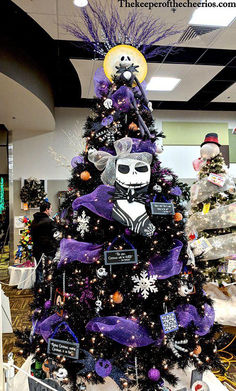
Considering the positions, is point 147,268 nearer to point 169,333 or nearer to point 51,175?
point 169,333

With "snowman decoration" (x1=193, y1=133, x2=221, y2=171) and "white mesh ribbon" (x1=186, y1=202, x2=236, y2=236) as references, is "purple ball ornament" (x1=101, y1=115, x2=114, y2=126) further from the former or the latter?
"snowman decoration" (x1=193, y1=133, x2=221, y2=171)

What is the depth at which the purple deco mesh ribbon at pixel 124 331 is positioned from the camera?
1.41 meters

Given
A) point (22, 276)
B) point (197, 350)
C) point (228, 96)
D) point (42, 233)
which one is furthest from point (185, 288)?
point (228, 96)

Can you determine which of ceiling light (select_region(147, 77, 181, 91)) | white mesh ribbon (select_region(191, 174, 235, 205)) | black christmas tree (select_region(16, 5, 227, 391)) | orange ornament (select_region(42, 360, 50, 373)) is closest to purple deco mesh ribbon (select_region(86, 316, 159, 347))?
black christmas tree (select_region(16, 5, 227, 391))

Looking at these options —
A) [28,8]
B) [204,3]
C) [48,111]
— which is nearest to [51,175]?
[48,111]

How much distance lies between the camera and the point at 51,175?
6.45 meters

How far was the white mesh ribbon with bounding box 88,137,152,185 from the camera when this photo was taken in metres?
1.57

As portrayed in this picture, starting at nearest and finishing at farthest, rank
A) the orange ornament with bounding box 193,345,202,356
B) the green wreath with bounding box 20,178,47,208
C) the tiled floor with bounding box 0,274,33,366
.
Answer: the orange ornament with bounding box 193,345,202,356 → the tiled floor with bounding box 0,274,33,366 → the green wreath with bounding box 20,178,47,208

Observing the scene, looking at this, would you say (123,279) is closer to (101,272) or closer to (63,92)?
(101,272)

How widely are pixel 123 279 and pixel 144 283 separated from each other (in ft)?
0.37

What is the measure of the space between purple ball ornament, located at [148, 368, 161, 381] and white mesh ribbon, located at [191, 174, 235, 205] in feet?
6.35

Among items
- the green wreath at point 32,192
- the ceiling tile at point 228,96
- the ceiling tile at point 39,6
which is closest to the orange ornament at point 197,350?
the ceiling tile at point 39,6

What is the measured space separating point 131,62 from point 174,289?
4.48 feet

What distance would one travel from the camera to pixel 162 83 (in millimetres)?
5023
